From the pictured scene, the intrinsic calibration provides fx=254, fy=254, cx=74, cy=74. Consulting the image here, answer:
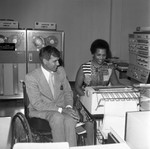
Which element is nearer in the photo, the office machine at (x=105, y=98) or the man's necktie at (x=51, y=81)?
the office machine at (x=105, y=98)

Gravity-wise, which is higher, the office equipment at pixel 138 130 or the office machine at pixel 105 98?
the office equipment at pixel 138 130

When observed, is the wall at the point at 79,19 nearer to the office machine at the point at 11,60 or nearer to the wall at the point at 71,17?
→ the wall at the point at 71,17

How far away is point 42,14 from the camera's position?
220 inches

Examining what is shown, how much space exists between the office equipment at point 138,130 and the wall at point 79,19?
14.9 ft

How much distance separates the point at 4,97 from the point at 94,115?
306 cm

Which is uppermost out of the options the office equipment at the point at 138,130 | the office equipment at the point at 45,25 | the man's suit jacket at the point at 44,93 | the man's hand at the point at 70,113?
the office equipment at the point at 45,25

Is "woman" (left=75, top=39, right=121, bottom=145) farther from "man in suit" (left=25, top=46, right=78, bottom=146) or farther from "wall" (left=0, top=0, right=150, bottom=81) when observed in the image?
"wall" (left=0, top=0, right=150, bottom=81)

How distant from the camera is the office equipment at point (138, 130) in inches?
32.2

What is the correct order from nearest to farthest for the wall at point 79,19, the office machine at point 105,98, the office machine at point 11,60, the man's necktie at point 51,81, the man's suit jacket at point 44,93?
the office machine at point 105,98 → the man's suit jacket at point 44,93 → the man's necktie at point 51,81 → the office machine at point 11,60 → the wall at point 79,19

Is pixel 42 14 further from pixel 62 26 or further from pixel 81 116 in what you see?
pixel 81 116

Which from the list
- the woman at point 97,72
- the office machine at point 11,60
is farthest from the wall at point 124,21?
the office machine at point 11,60

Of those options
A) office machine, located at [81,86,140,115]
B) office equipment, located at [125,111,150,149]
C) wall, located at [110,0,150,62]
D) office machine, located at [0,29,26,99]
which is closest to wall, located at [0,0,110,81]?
wall, located at [110,0,150,62]

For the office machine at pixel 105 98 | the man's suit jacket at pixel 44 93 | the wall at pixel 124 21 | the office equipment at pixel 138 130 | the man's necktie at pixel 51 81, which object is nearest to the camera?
the office equipment at pixel 138 130

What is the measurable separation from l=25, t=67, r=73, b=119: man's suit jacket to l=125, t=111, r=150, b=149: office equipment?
1.43 metres
